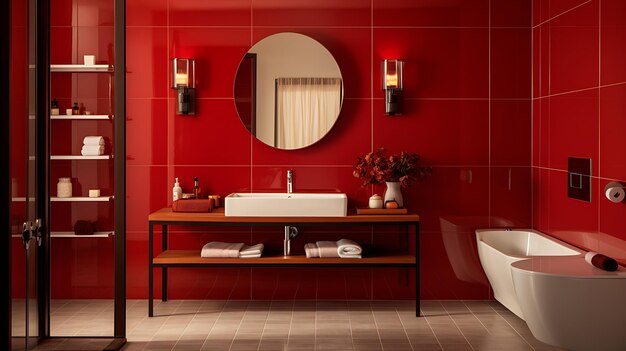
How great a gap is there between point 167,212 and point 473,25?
8.70 ft

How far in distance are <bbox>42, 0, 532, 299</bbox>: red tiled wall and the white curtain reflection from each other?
0.10 metres

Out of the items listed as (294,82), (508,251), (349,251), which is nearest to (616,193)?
(508,251)

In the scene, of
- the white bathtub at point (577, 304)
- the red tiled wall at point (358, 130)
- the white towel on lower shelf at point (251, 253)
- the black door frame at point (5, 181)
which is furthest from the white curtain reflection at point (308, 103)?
the black door frame at point (5, 181)

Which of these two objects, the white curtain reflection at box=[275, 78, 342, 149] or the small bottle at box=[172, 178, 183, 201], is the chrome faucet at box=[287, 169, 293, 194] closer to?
the white curtain reflection at box=[275, 78, 342, 149]

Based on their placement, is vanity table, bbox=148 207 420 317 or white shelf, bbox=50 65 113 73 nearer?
white shelf, bbox=50 65 113 73

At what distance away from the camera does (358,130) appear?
5688mm

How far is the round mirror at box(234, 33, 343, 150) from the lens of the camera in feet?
18.4

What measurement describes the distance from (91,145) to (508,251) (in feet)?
9.96

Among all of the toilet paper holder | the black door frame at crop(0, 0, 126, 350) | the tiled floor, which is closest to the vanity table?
the tiled floor

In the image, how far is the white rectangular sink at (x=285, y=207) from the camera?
5102 mm

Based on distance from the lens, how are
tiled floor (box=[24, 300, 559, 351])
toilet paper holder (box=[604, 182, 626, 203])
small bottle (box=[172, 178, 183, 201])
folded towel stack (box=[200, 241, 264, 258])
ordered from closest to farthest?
toilet paper holder (box=[604, 182, 626, 203])
tiled floor (box=[24, 300, 559, 351])
folded towel stack (box=[200, 241, 264, 258])
small bottle (box=[172, 178, 183, 201])

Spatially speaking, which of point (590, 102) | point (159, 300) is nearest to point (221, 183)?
point (159, 300)

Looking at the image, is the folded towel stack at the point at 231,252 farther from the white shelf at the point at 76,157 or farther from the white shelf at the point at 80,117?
the white shelf at the point at 80,117

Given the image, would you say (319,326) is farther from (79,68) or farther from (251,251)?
(79,68)
